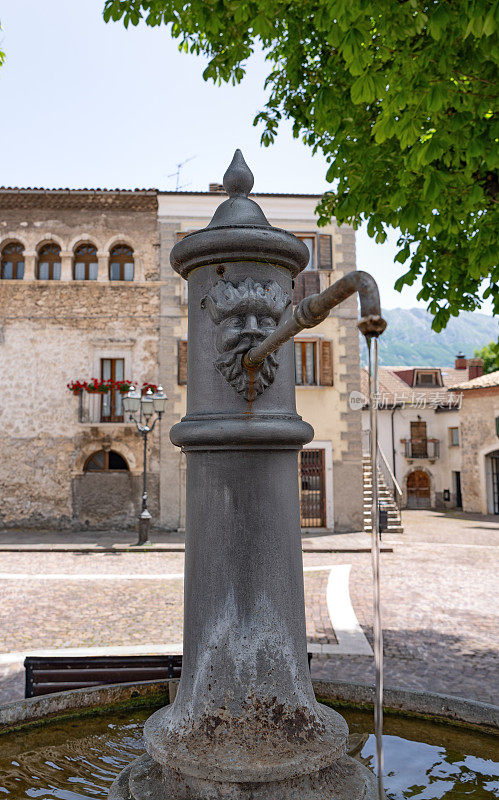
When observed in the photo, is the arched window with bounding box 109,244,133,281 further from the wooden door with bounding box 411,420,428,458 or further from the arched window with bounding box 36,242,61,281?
the wooden door with bounding box 411,420,428,458

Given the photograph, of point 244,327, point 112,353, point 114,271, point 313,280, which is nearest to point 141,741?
point 244,327

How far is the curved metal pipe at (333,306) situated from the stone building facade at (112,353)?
15676 millimetres

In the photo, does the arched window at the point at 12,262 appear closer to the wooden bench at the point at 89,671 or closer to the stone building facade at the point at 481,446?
the wooden bench at the point at 89,671

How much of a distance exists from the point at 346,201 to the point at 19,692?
524cm

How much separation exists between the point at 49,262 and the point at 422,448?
21.3 m

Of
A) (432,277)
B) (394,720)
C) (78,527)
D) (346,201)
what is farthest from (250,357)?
(78,527)

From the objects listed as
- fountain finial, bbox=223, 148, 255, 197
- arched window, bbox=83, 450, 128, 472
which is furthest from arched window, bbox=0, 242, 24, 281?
fountain finial, bbox=223, 148, 255, 197

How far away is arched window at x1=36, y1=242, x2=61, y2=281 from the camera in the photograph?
18781 millimetres

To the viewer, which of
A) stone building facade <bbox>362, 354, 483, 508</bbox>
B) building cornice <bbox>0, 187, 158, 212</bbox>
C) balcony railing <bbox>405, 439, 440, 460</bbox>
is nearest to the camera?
building cornice <bbox>0, 187, 158, 212</bbox>

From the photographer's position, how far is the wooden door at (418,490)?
3162 cm

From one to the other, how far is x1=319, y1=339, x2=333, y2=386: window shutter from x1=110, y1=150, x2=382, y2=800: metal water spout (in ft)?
51.7

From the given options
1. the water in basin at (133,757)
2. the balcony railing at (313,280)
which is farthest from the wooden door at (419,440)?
the water in basin at (133,757)

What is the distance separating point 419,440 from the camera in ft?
103

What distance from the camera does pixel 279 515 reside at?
7.63 feet
